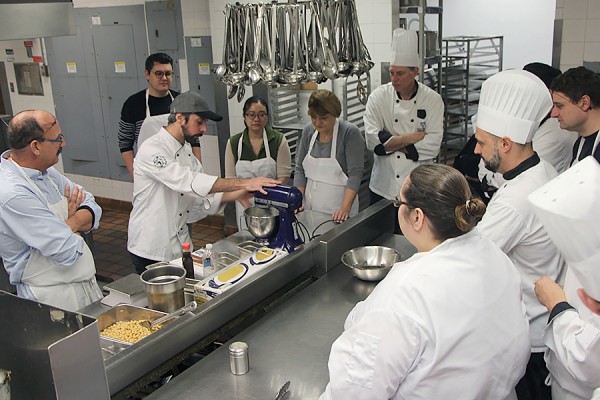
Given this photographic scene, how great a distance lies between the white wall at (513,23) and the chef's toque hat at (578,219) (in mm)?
6613

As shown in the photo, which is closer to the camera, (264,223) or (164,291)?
(164,291)

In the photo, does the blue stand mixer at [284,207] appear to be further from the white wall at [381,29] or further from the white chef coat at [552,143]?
the white wall at [381,29]

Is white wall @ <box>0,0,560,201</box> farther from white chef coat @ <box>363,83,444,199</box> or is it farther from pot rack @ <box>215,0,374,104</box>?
pot rack @ <box>215,0,374,104</box>

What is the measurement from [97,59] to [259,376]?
211 inches

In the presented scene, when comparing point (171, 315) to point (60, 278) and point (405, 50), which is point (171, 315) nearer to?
point (60, 278)

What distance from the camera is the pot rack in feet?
8.67

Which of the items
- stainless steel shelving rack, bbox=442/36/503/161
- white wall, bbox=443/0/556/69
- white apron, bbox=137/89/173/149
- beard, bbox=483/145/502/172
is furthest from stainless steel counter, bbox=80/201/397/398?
white wall, bbox=443/0/556/69

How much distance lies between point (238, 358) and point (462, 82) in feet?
18.4

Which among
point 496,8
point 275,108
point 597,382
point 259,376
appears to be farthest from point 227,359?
point 496,8

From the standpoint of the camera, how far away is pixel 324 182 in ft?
14.0

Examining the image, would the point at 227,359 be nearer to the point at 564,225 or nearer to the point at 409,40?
the point at 564,225

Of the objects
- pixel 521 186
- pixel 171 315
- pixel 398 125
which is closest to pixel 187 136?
pixel 171 315

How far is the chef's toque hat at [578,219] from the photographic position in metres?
1.48

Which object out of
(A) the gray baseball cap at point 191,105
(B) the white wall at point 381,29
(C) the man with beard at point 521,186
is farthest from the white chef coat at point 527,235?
(B) the white wall at point 381,29
